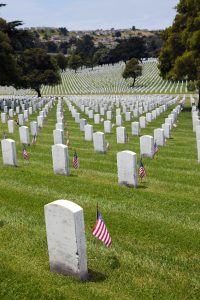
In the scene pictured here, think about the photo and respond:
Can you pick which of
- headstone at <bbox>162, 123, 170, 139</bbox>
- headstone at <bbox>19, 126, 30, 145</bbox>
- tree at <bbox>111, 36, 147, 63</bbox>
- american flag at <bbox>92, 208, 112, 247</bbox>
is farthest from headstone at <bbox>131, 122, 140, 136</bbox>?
tree at <bbox>111, 36, 147, 63</bbox>

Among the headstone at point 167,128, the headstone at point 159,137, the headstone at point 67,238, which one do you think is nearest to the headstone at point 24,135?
the headstone at point 159,137

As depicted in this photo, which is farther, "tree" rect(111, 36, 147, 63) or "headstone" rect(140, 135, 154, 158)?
Result: "tree" rect(111, 36, 147, 63)

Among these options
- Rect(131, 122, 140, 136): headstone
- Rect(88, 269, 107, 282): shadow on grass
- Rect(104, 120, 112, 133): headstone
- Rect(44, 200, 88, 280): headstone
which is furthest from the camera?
Rect(104, 120, 112, 133): headstone

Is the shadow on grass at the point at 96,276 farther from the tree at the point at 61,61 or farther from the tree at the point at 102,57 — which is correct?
the tree at the point at 102,57

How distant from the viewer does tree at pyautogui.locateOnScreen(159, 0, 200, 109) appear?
104 ft

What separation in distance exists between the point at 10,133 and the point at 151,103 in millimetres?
19240

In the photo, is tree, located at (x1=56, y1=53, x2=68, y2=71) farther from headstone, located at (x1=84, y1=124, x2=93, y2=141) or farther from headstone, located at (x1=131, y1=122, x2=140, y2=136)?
headstone, located at (x1=84, y1=124, x2=93, y2=141)

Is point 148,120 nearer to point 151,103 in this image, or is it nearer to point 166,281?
point 151,103

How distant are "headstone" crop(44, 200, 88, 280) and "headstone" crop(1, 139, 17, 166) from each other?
7879 millimetres

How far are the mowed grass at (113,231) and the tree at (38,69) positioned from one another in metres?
45.5

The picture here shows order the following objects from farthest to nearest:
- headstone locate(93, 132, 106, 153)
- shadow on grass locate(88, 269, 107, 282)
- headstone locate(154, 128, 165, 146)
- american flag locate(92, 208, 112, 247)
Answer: headstone locate(154, 128, 165, 146) < headstone locate(93, 132, 106, 153) < american flag locate(92, 208, 112, 247) < shadow on grass locate(88, 269, 107, 282)

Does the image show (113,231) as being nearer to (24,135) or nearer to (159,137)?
(159,137)

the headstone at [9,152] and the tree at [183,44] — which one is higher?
the tree at [183,44]

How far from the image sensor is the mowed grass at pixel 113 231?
599 centimetres
